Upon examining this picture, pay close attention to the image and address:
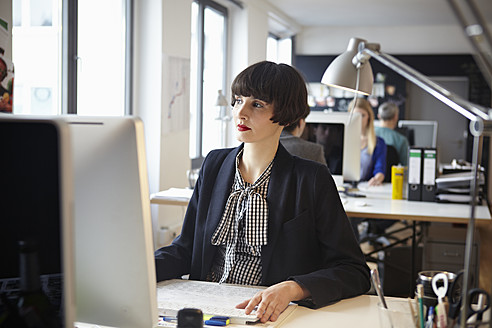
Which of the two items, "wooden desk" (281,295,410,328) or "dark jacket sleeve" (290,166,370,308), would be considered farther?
"dark jacket sleeve" (290,166,370,308)

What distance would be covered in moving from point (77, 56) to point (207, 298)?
9.76 feet

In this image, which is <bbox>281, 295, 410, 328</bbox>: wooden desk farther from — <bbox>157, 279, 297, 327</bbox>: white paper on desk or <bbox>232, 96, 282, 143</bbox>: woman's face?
<bbox>232, 96, 282, 143</bbox>: woman's face

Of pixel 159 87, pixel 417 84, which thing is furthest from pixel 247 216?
pixel 159 87

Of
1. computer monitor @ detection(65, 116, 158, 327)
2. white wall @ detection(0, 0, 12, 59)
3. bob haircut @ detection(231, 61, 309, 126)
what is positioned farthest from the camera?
white wall @ detection(0, 0, 12, 59)

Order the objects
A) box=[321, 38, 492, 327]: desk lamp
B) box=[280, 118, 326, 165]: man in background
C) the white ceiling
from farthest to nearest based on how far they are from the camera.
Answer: the white ceiling, box=[280, 118, 326, 165]: man in background, box=[321, 38, 492, 327]: desk lamp

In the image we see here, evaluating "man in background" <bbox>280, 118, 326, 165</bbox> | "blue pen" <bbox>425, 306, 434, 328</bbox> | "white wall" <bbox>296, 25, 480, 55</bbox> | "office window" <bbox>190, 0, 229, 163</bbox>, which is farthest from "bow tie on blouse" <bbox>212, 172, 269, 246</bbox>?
"white wall" <bbox>296, 25, 480, 55</bbox>

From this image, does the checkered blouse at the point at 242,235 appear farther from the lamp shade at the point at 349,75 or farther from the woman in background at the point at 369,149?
the woman in background at the point at 369,149

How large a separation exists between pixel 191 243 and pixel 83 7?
9.52 ft

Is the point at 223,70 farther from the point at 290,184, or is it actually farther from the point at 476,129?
the point at 476,129

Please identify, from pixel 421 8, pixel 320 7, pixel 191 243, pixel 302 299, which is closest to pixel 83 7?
pixel 191 243

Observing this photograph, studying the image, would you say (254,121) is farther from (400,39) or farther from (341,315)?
(400,39)

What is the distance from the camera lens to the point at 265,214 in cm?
155

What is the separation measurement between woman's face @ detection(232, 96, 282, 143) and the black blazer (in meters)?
0.08

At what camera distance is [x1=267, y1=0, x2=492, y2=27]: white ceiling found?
7.98 metres
